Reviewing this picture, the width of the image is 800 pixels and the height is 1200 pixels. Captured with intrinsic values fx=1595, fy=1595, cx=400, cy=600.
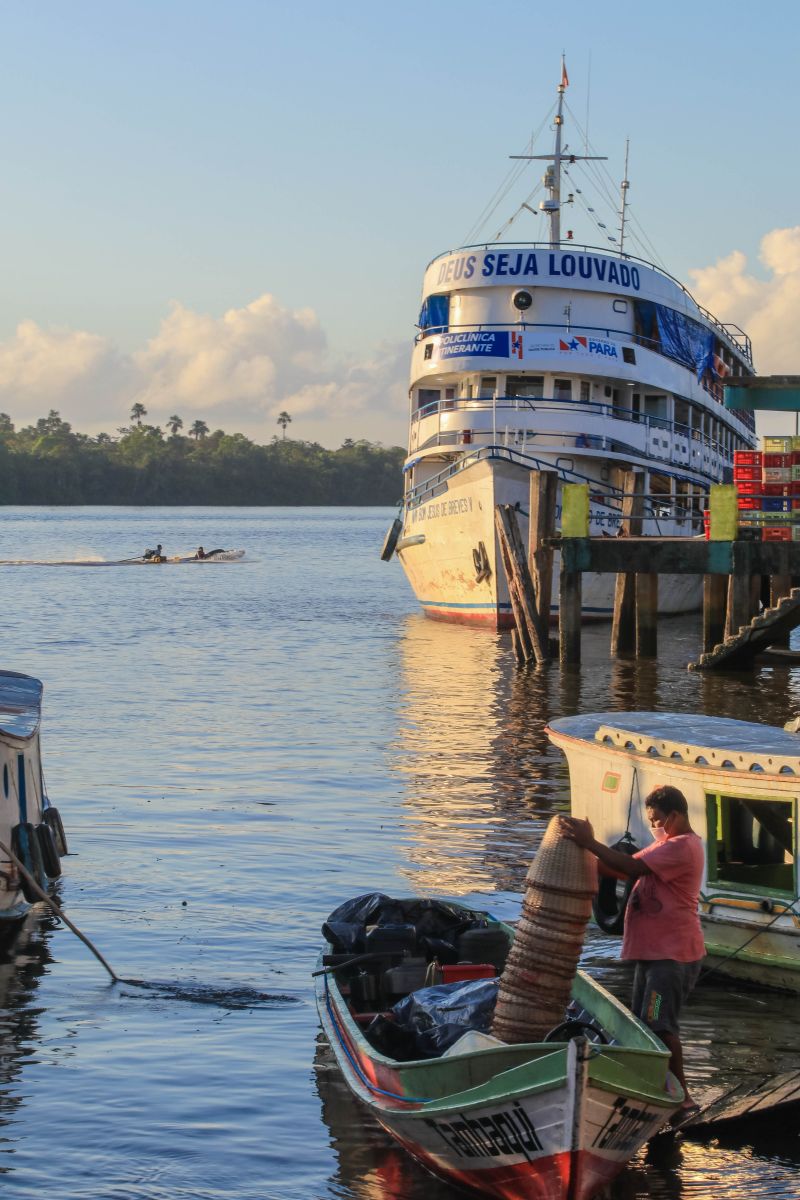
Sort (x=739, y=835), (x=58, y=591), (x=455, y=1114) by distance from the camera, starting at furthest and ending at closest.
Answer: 1. (x=58, y=591)
2. (x=739, y=835)
3. (x=455, y=1114)

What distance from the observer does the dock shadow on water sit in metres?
10.8

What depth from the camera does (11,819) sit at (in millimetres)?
12469

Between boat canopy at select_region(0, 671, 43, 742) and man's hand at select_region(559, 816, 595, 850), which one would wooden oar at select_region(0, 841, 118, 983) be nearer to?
boat canopy at select_region(0, 671, 43, 742)

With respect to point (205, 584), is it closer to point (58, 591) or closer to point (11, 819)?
point (58, 591)

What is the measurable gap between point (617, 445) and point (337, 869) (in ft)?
84.3

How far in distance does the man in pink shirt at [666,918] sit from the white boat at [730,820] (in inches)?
93.3

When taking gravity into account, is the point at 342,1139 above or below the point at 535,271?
below

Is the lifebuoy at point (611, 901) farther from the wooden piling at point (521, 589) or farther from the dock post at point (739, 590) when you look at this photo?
the wooden piling at point (521, 589)

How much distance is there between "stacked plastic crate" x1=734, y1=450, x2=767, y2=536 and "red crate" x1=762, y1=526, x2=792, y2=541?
216mm

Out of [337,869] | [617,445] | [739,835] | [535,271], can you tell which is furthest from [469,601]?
[739,835]

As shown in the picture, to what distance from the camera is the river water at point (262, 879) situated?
27.2 feet

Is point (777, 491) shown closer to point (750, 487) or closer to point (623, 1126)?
point (750, 487)

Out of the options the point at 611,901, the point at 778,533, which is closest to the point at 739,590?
the point at 778,533

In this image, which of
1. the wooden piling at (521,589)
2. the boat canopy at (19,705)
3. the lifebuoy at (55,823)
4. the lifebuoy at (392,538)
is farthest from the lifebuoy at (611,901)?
the lifebuoy at (392,538)
